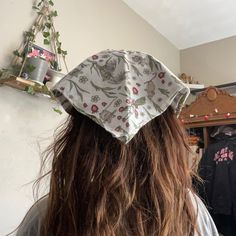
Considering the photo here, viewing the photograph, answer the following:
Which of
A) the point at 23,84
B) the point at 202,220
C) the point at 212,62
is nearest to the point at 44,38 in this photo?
the point at 23,84

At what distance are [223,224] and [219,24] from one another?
161cm

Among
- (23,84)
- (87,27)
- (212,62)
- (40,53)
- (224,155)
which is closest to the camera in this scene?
(23,84)

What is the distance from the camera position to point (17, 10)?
1.35m

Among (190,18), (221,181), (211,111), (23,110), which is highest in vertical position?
(190,18)

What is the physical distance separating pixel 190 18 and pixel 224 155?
115 centimetres

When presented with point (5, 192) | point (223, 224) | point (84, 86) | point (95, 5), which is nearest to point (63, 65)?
point (95, 5)

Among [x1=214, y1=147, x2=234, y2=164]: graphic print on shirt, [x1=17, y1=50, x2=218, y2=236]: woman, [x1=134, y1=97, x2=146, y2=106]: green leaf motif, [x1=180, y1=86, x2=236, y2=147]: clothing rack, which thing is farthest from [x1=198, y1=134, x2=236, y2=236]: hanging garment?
[x1=134, y1=97, x2=146, y2=106]: green leaf motif

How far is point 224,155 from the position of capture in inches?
75.5

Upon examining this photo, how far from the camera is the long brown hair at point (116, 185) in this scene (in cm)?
52

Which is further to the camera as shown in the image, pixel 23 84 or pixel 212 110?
pixel 212 110

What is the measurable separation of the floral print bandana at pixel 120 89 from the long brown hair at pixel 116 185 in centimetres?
4

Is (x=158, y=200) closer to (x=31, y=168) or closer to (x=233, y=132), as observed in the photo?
(x=31, y=168)

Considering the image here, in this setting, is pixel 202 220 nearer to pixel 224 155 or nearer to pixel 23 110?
pixel 23 110

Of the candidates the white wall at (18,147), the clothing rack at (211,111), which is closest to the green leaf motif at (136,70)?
the white wall at (18,147)
